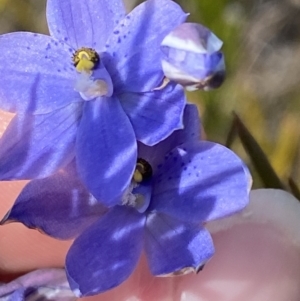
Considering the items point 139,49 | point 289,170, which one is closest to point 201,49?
point 139,49

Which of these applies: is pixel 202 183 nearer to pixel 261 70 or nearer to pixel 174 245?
pixel 174 245

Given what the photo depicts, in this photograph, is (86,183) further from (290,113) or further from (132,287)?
(290,113)

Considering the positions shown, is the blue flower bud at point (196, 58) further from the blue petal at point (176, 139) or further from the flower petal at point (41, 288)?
the flower petal at point (41, 288)

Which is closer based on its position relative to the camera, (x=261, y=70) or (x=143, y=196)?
(x=143, y=196)

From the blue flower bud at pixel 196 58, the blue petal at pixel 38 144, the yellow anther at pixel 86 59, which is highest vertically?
the blue flower bud at pixel 196 58

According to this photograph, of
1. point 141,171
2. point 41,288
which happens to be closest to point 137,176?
point 141,171

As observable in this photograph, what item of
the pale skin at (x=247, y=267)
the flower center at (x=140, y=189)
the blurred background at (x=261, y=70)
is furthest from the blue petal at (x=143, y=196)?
the blurred background at (x=261, y=70)
